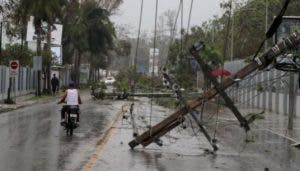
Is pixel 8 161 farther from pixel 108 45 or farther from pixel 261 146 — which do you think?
pixel 108 45

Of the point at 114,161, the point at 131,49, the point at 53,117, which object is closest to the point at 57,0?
the point at 53,117

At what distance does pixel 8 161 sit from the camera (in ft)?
48.6

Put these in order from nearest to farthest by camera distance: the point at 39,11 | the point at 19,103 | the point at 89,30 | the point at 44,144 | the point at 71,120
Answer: the point at 44,144
the point at 71,120
the point at 19,103
the point at 39,11
the point at 89,30

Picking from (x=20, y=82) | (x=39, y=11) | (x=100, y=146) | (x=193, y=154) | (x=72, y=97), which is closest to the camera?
(x=193, y=154)

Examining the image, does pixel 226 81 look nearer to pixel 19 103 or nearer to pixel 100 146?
pixel 100 146

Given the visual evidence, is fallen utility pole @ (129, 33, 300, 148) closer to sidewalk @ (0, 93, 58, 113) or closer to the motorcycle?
the motorcycle

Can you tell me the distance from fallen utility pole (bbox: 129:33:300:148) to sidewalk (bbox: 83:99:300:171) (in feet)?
1.23

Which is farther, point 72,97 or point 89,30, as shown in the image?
point 89,30

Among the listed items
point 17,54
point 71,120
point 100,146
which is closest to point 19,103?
point 17,54

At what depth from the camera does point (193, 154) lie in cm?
1761

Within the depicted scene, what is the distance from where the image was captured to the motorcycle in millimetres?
22062

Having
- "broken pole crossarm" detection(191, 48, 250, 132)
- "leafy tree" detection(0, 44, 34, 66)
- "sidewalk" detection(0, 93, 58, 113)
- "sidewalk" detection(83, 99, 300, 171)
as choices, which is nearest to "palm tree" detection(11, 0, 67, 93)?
"leafy tree" detection(0, 44, 34, 66)

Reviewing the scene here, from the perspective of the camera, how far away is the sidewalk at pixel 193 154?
49.7ft

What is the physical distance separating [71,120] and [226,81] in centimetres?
701
